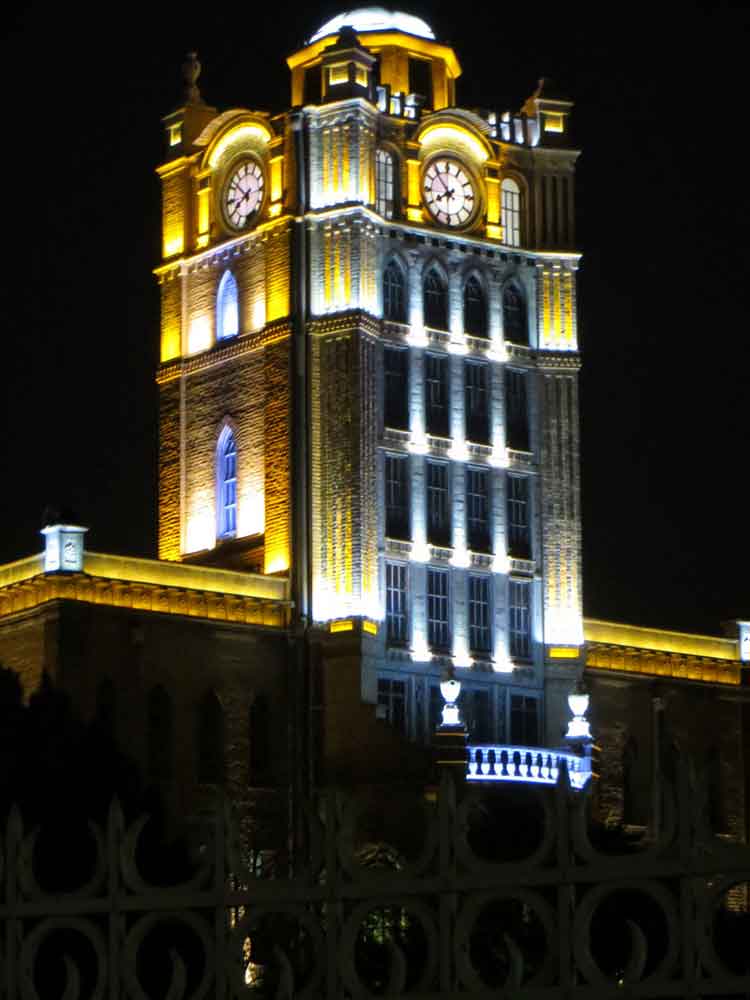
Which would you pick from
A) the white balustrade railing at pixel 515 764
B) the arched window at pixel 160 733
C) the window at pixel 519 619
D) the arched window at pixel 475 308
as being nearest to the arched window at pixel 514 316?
the arched window at pixel 475 308

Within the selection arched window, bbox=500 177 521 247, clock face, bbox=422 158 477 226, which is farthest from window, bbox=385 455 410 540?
arched window, bbox=500 177 521 247

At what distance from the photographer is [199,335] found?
247 feet

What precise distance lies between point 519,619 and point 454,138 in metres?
14.0

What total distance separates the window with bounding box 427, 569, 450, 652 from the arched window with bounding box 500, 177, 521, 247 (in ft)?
35.0

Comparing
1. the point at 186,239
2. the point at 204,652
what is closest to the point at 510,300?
the point at 186,239

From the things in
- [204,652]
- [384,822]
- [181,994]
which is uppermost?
[204,652]

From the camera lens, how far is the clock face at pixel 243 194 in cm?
7369

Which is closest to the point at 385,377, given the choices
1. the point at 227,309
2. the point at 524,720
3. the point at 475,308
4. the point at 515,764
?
the point at 475,308

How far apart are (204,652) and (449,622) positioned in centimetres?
748

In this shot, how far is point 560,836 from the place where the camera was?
1363 cm

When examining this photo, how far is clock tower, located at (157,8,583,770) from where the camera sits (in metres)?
70.1

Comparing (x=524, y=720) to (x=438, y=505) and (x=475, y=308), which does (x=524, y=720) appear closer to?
(x=438, y=505)

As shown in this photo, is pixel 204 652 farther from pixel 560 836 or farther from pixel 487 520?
pixel 560 836

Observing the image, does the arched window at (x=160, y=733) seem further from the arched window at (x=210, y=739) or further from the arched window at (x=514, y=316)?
the arched window at (x=514, y=316)
